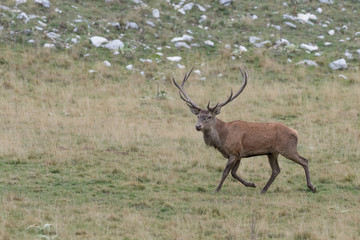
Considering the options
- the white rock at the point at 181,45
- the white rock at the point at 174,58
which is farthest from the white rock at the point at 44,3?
the white rock at the point at 174,58

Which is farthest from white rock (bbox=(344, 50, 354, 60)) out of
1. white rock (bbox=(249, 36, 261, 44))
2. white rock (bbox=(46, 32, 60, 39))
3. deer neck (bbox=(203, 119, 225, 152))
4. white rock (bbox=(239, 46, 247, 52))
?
deer neck (bbox=(203, 119, 225, 152))

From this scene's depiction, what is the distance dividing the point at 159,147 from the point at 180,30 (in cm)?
899

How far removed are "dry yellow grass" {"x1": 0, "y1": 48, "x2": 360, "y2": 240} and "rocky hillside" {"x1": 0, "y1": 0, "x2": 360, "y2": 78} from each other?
2.71 ft

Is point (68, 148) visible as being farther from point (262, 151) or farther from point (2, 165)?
point (262, 151)

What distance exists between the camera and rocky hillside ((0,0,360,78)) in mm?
19484

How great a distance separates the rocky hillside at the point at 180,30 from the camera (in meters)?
19.5

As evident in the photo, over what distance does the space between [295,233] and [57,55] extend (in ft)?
40.0

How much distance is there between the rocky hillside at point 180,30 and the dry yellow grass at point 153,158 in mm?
825

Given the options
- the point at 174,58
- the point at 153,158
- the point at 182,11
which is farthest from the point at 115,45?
the point at 153,158

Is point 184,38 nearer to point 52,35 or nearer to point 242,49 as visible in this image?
point 242,49

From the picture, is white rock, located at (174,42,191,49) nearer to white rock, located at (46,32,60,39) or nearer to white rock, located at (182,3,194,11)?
white rock, located at (182,3,194,11)

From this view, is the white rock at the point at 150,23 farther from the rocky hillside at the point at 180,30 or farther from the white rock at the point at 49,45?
the white rock at the point at 49,45

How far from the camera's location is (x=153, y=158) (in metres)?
12.4

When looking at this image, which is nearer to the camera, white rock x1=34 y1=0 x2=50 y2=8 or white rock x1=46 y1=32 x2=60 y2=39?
white rock x1=46 y1=32 x2=60 y2=39
